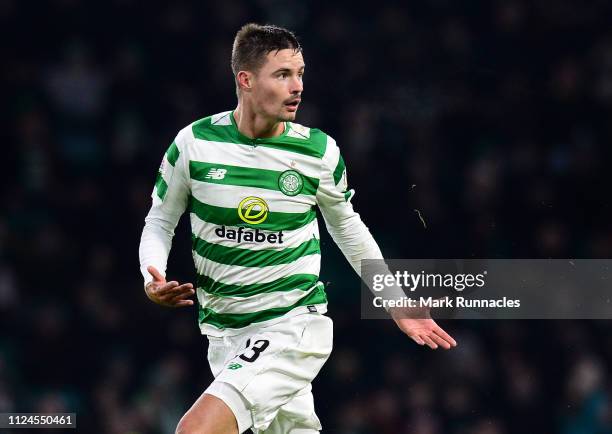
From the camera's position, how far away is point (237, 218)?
4652mm

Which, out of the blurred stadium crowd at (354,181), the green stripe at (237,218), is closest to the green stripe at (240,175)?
the green stripe at (237,218)

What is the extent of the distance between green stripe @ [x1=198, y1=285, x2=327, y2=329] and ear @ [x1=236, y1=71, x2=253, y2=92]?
94cm

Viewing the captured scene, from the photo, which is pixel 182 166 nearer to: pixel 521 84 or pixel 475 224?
pixel 475 224

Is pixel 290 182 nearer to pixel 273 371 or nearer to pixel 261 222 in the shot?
pixel 261 222

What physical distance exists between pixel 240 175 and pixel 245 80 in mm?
420

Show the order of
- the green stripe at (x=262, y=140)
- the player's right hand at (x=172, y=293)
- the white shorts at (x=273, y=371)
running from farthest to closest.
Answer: the green stripe at (x=262, y=140) < the white shorts at (x=273, y=371) < the player's right hand at (x=172, y=293)

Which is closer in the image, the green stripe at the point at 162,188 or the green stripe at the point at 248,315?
the green stripe at the point at 248,315

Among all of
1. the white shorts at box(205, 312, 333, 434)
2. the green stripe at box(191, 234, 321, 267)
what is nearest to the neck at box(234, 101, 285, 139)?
the green stripe at box(191, 234, 321, 267)

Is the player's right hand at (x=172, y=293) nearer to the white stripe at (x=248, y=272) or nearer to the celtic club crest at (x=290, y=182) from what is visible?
the white stripe at (x=248, y=272)

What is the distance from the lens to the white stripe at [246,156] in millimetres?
4715

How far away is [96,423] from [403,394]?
7.53 ft

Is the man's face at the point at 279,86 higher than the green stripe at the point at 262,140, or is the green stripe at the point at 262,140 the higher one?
the man's face at the point at 279,86

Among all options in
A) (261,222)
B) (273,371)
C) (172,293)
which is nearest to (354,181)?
(261,222)

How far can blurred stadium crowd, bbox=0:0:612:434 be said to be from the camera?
823 cm
